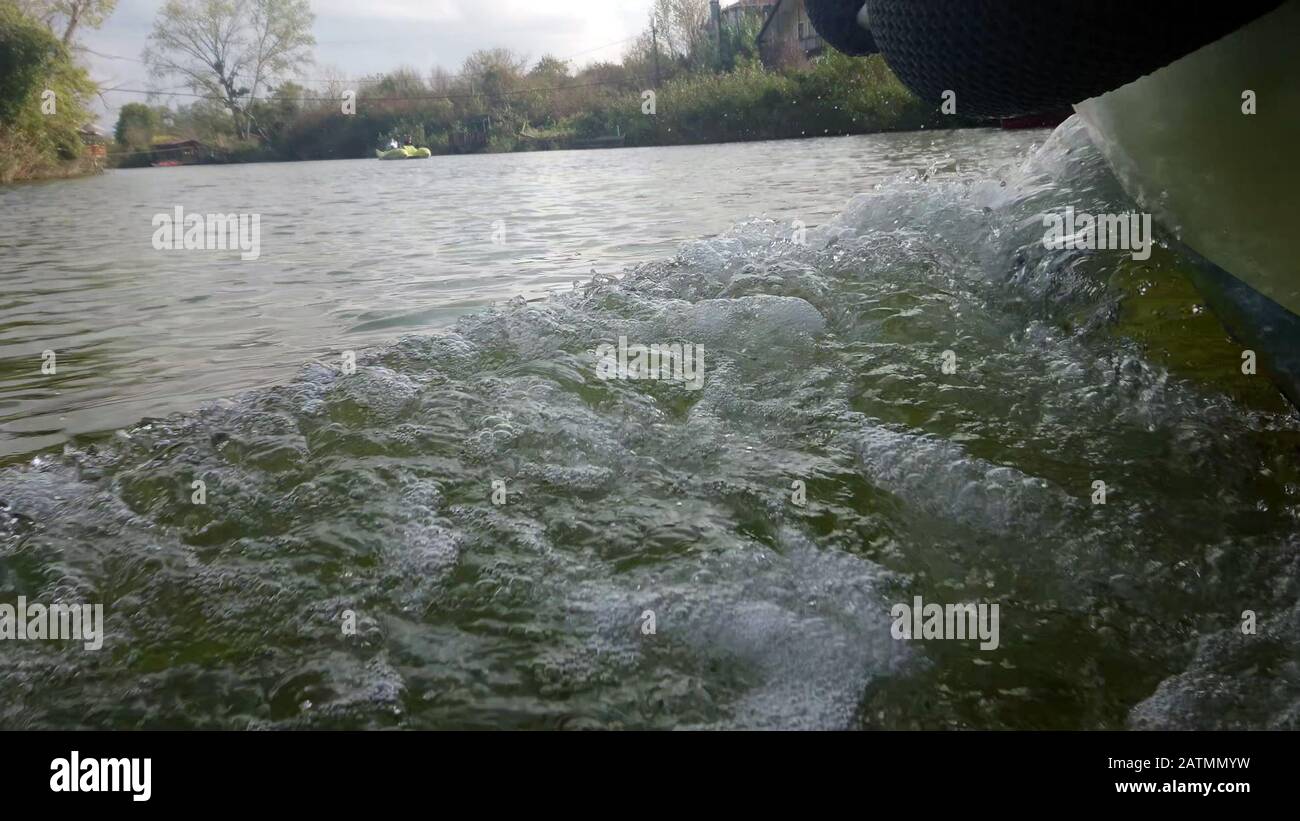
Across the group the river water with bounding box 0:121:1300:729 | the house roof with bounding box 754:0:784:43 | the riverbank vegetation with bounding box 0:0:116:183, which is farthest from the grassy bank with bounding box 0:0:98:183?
the river water with bounding box 0:121:1300:729

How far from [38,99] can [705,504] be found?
31710mm

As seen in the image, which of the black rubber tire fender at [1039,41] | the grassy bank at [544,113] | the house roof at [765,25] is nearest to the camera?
the black rubber tire fender at [1039,41]

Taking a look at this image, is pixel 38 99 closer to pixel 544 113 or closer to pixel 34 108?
pixel 34 108

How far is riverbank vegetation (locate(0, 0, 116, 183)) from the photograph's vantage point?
2319 centimetres

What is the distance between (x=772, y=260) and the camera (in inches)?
158

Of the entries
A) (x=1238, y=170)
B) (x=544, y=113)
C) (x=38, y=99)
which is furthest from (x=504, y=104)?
(x=1238, y=170)

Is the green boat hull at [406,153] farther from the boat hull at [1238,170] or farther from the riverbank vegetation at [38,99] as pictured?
the boat hull at [1238,170]

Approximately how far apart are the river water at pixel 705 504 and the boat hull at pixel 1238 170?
20 centimetres

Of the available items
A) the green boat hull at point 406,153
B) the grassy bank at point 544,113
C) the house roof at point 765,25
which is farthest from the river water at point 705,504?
the green boat hull at point 406,153

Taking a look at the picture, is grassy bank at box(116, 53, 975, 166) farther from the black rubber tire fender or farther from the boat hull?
the black rubber tire fender

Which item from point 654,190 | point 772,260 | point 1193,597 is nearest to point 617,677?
point 1193,597

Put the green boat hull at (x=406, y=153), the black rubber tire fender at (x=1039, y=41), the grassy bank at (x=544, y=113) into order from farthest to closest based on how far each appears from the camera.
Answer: the green boat hull at (x=406, y=153) → the grassy bank at (x=544, y=113) → the black rubber tire fender at (x=1039, y=41)

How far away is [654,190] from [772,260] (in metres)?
6.39

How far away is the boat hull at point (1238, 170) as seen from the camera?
1.83m
